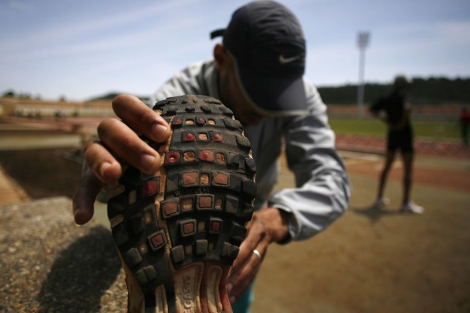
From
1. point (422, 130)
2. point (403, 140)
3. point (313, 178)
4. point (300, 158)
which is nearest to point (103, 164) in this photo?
point (313, 178)

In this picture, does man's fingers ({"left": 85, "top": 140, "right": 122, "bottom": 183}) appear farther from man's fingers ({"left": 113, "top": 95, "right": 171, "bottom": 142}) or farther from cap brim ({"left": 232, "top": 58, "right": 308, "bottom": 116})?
cap brim ({"left": 232, "top": 58, "right": 308, "bottom": 116})

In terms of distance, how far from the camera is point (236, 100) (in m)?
1.47

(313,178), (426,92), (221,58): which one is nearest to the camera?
(313,178)

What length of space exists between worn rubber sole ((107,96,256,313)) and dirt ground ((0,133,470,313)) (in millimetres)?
1924

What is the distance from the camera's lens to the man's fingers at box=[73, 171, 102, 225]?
0.77m

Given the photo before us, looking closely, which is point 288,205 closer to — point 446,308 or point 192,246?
point 192,246

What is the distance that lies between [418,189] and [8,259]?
20.3ft

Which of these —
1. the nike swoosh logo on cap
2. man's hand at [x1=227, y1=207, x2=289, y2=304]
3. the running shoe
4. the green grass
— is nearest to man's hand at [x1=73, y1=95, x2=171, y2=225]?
man's hand at [x1=227, y1=207, x2=289, y2=304]

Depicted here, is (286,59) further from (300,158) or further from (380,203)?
(380,203)

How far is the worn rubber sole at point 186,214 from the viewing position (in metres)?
0.71

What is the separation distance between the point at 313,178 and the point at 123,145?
37.0 inches

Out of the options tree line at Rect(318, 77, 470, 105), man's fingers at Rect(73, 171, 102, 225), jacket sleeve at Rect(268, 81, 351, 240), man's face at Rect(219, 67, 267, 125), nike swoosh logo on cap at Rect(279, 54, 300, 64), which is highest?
nike swoosh logo on cap at Rect(279, 54, 300, 64)

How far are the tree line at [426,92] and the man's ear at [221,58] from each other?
42951 mm

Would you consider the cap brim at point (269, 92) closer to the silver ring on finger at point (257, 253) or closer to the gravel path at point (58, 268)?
the silver ring on finger at point (257, 253)
